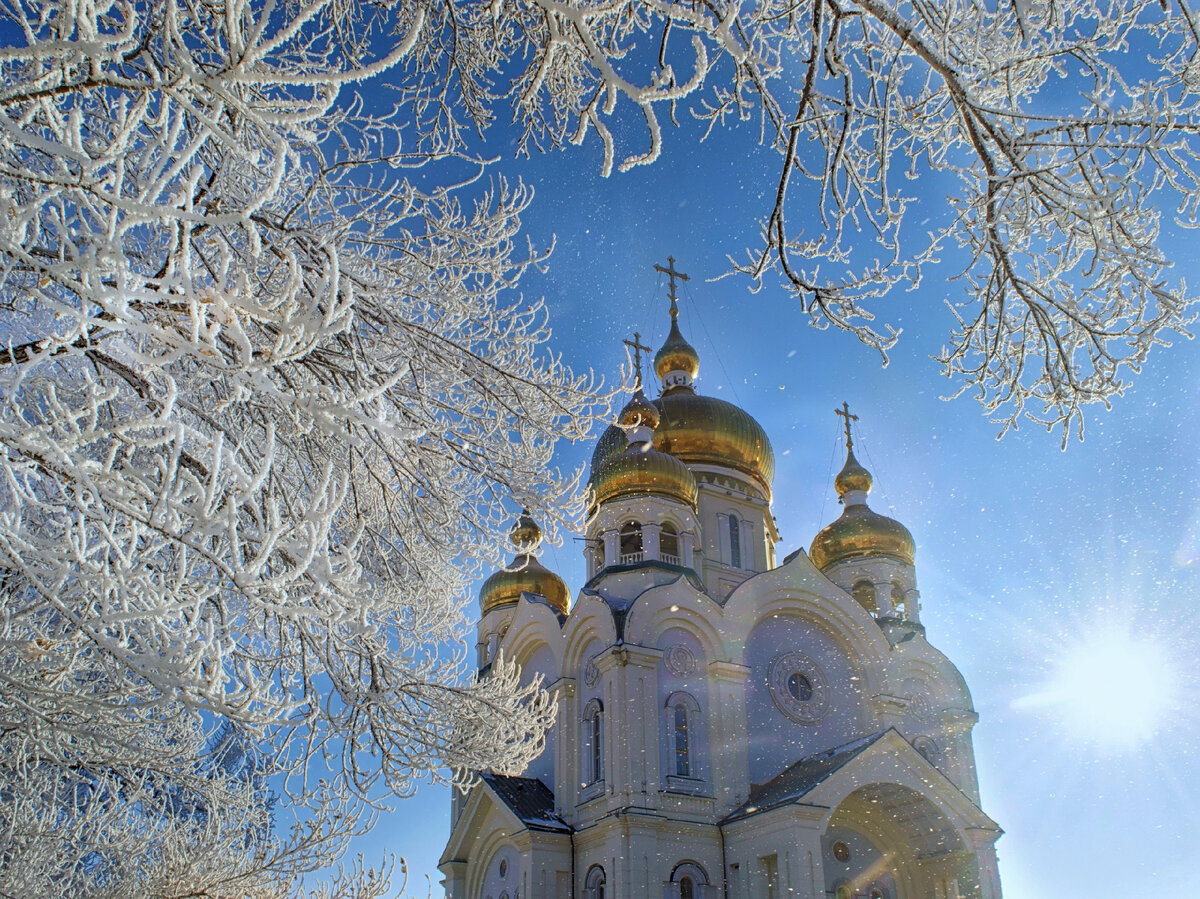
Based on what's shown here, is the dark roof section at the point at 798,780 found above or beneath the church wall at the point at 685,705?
beneath

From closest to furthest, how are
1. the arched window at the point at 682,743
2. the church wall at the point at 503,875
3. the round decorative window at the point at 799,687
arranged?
the arched window at the point at 682,743 < the church wall at the point at 503,875 < the round decorative window at the point at 799,687

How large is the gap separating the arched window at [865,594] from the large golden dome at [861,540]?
0.60 m

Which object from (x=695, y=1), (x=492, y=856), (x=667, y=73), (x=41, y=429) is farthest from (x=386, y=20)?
(x=492, y=856)

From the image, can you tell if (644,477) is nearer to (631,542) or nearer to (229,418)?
(631,542)

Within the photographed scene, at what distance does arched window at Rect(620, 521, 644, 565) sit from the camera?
16969 millimetres

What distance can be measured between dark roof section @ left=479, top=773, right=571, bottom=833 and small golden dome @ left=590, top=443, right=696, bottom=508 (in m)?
5.14

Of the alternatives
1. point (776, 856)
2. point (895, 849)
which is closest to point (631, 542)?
point (776, 856)

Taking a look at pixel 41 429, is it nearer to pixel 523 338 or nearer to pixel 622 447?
pixel 523 338

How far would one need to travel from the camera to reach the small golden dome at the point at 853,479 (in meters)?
21.9

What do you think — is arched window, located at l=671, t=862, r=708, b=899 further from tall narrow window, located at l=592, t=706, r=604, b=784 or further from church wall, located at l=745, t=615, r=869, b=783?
church wall, located at l=745, t=615, r=869, b=783

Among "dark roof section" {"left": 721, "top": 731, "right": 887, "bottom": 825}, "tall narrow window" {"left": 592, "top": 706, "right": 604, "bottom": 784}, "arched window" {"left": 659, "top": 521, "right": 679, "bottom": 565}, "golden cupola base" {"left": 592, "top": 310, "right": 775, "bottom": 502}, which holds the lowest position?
"dark roof section" {"left": 721, "top": 731, "right": 887, "bottom": 825}

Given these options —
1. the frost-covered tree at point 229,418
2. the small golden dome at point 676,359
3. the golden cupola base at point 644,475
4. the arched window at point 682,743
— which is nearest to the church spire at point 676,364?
the small golden dome at point 676,359

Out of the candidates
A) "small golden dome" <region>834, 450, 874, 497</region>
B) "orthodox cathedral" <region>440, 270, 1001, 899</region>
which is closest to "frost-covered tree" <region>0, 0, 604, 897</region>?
"orthodox cathedral" <region>440, 270, 1001, 899</region>

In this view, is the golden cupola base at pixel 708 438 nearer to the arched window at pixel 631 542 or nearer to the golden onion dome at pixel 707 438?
the golden onion dome at pixel 707 438
